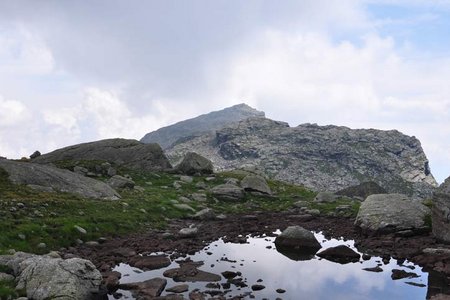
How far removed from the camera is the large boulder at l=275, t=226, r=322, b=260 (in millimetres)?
26681

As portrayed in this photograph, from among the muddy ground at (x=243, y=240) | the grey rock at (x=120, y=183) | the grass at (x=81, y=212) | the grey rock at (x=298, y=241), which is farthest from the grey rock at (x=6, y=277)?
the grey rock at (x=120, y=183)

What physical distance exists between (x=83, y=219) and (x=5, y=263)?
963 centimetres

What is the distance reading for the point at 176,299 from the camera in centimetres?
1720

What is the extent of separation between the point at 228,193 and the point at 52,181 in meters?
19.2

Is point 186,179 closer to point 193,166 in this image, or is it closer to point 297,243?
point 193,166

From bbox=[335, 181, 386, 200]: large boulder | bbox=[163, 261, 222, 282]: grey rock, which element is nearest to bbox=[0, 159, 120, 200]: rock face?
bbox=[163, 261, 222, 282]: grey rock

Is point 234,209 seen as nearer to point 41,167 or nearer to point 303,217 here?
point 303,217

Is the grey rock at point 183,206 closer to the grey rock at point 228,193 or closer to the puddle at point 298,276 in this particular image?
the grey rock at point 228,193

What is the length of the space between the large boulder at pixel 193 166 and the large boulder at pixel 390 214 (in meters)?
31.0

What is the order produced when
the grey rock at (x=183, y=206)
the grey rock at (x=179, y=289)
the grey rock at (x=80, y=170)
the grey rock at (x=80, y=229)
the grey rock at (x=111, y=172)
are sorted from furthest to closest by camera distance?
the grey rock at (x=111, y=172)
the grey rock at (x=80, y=170)
the grey rock at (x=183, y=206)
the grey rock at (x=80, y=229)
the grey rock at (x=179, y=289)

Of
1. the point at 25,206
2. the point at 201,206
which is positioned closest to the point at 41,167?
the point at 25,206

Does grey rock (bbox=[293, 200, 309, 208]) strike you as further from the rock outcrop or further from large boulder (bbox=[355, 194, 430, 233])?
the rock outcrop

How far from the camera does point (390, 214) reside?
98.1 ft

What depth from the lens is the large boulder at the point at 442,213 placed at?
2616 centimetres
